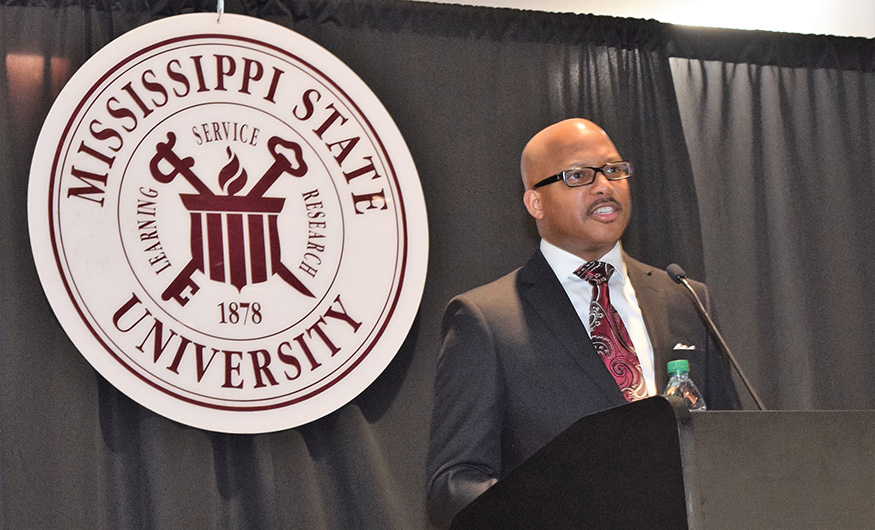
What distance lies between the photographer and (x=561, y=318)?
2352 mm

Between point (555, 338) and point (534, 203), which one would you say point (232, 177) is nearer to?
point (534, 203)

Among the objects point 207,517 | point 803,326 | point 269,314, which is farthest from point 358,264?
point 803,326

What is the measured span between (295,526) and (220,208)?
38.8 inches

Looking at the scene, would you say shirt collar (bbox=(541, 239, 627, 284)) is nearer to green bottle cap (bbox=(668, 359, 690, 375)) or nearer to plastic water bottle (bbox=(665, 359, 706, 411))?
plastic water bottle (bbox=(665, 359, 706, 411))

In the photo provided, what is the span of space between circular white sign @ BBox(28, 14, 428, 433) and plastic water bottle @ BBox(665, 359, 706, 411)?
133cm

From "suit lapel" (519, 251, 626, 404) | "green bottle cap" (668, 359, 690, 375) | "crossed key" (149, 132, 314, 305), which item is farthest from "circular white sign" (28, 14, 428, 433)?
"green bottle cap" (668, 359, 690, 375)

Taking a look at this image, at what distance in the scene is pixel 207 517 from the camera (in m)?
3.17

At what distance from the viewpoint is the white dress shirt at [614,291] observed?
241 centimetres

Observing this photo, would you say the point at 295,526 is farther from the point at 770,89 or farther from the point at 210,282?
the point at 770,89

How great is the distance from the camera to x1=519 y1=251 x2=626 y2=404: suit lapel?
2.23 m

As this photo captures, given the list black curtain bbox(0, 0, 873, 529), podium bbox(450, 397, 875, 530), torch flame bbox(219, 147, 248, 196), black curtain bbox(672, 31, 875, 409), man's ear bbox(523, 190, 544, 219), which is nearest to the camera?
podium bbox(450, 397, 875, 530)

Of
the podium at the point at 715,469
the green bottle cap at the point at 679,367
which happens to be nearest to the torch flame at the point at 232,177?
the green bottle cap at the point at 679,367

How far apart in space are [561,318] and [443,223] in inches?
52.5

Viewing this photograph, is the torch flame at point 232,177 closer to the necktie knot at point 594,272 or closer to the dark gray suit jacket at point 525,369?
the dark gray suit jacket at point 525,369
